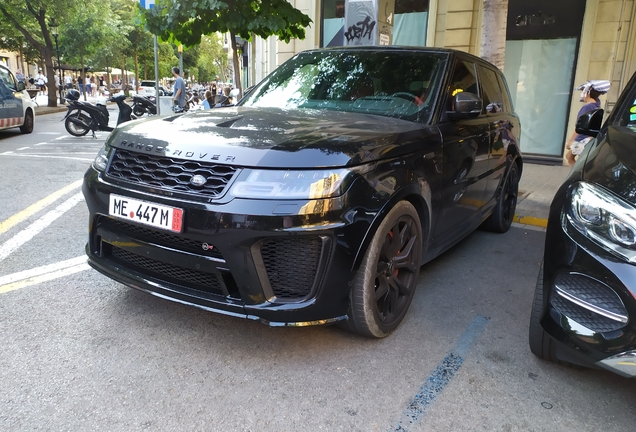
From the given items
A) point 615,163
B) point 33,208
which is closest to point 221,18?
point 33,208

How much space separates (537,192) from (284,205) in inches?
241

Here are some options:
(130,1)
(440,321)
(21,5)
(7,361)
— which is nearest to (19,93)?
(21,5)

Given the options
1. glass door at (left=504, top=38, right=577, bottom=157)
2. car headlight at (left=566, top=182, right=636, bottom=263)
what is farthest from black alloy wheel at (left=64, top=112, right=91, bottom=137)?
car headlight at (left=566, top=182, right=636, bottom=263)

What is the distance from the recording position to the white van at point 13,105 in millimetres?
11391

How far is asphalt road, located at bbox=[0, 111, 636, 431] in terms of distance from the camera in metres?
2.19

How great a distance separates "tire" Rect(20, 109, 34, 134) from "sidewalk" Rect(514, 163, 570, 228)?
38.5 ft

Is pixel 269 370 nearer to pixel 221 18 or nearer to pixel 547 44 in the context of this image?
pixel 221 18

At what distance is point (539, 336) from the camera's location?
258 centimetres

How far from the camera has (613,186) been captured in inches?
83.3

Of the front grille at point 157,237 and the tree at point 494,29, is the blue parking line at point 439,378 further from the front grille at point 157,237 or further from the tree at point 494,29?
the tree at point 494,29

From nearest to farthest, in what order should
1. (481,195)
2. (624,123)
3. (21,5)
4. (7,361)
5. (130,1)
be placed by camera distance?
(7,361) < (624,123) < (481,195) < (21,5) < (130,1)

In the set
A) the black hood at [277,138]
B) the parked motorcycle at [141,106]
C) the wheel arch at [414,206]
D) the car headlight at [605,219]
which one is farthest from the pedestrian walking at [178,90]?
the car headlight at [605,219]

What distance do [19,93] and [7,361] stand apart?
1192 cm

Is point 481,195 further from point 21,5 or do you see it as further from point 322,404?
point 21,5
